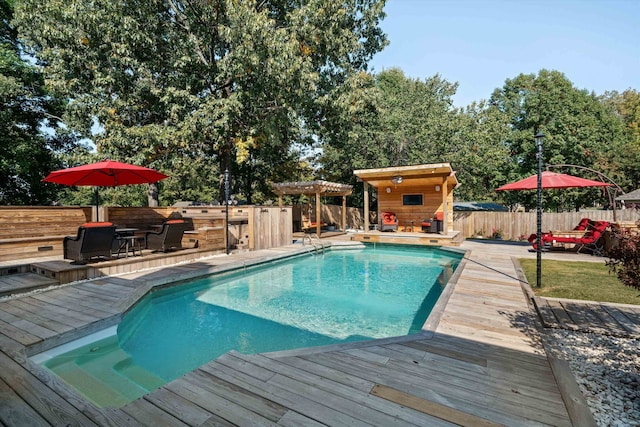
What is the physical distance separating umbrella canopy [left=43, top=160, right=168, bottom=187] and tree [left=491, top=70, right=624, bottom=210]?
18.2 metres

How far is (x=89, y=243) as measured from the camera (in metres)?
6.08

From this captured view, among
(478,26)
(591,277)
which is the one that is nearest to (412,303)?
(591,277)

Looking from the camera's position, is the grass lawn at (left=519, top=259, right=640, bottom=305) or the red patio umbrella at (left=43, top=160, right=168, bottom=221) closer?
the grass lawn at (left=519, top=259, right=640, bottom=305)

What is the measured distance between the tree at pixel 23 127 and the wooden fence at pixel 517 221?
19.9m

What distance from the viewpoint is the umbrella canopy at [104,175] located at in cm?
671

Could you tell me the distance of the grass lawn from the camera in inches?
193

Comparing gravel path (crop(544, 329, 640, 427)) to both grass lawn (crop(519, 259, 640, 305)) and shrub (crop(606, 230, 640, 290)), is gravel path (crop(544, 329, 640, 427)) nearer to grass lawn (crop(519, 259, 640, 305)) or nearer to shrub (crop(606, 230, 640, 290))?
shrub (crop(606, 230, 640, 290))

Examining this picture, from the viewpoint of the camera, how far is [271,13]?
1465cm

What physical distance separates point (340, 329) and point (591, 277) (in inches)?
212

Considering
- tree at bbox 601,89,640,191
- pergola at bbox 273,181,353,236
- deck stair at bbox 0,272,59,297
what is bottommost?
deck stair at bbox 0,272,59,297

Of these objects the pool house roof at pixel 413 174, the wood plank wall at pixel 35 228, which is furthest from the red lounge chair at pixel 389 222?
the wood plank wall at pixel 35 228

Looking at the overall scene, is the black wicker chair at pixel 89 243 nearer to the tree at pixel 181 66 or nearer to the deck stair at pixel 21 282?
the deck stair at pixel 21 282

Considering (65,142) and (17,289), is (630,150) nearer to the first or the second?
(17,289)

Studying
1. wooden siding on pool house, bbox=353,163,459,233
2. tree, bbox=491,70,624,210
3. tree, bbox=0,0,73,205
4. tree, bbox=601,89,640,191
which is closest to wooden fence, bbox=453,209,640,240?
wooden siding on pool house, bbox=353,163,459,233
